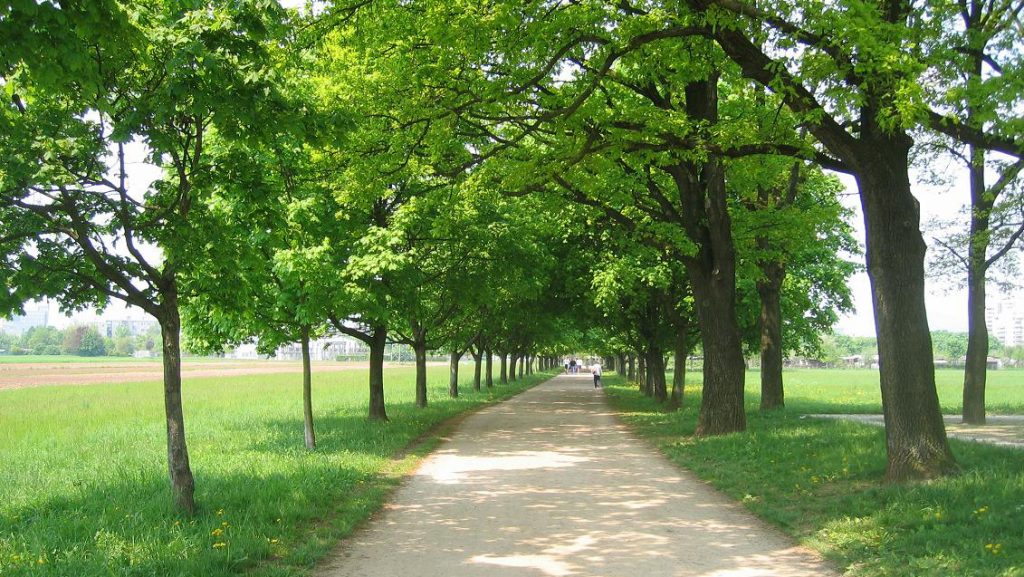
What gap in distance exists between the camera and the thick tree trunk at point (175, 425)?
7898 mm

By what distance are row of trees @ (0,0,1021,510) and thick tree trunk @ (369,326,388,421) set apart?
16cm

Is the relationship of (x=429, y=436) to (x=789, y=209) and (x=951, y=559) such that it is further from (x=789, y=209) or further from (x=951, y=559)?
(x=951, y=559)

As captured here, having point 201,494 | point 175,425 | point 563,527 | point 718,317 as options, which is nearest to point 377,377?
point 718,317

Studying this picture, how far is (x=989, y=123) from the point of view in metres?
7.17

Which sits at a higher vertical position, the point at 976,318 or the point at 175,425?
the point at 976,318

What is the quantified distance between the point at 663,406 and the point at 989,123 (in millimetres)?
19141

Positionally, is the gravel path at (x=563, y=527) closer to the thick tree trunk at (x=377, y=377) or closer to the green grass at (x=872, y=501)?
the green grass at (x=872, y=501)

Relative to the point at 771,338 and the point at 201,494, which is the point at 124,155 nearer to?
the point at 201,494

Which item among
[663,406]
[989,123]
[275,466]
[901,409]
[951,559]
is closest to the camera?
[951,559]

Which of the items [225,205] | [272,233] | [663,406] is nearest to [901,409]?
[272,233]

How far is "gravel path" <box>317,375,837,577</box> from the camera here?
20.1ft

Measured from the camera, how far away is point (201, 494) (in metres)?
8.88

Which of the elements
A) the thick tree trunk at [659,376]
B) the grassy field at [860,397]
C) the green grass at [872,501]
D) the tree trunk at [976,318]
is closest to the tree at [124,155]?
the green grass at [872,501]

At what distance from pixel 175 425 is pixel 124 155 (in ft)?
9.25
